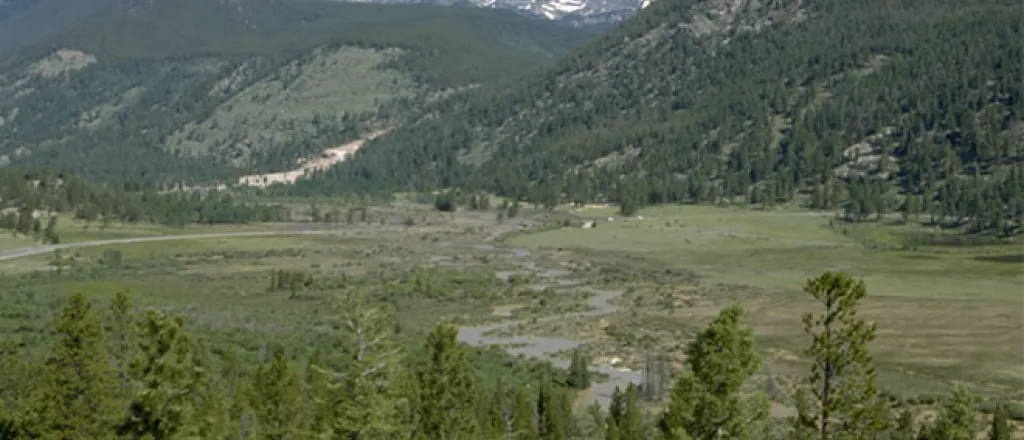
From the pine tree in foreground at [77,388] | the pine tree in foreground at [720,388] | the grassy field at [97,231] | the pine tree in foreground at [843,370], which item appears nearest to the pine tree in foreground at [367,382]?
the pine tree in foreground at [720,388]

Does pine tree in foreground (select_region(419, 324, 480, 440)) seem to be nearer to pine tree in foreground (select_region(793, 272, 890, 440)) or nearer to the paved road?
pine tree in foreground (select_region(793, 272, 890, 440))

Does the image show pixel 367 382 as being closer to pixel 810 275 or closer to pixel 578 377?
pixel 578 377

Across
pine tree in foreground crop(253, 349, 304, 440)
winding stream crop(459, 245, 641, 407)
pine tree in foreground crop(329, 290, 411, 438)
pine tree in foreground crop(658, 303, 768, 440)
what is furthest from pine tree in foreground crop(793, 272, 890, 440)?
winding stream crop(459, 245, 641, 407)

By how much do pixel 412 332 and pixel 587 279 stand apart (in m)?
43.0

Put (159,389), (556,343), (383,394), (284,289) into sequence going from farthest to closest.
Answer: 1. (284,289)
2. (556,343)
3. (159,389)
4. (383,394)

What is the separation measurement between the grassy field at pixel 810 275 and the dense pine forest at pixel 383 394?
29590 mm

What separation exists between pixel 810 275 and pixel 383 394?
98.1 meters

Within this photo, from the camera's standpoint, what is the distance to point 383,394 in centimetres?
2812

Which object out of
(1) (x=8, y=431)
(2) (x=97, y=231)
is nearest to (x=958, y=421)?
(1) (x=8, y=431)

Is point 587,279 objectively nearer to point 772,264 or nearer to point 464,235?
point 772,264

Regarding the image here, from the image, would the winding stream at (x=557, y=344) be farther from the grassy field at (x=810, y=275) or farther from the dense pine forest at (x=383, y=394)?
the dense pine forest at (x=383, y=394)

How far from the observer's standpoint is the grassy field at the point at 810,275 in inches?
2923

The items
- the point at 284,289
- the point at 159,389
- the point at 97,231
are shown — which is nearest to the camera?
the point at 159,389

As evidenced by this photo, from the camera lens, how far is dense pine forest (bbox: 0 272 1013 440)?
26.0 meters
